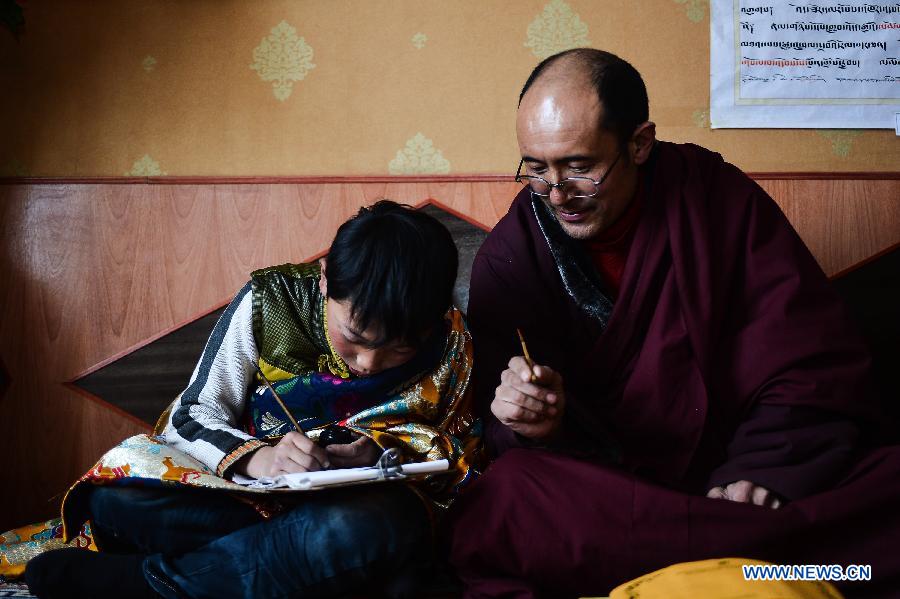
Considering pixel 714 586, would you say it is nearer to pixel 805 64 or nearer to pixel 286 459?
pixel 286 459

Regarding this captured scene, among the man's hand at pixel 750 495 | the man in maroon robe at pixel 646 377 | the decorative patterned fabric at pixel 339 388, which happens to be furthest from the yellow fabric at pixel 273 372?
the man's hand at pixel 750 495

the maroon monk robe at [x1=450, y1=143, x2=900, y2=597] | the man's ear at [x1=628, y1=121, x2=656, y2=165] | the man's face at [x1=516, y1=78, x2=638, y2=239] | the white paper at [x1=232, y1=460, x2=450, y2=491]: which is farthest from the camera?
the man's ear at [x1=628, y1=121, x2=656, y2=165]

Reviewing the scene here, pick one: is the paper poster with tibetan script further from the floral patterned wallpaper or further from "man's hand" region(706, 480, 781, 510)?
"man's hand" region(706, 480, 781, 510)

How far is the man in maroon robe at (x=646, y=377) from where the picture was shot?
4.80 ft

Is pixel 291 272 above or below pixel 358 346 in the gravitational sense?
above

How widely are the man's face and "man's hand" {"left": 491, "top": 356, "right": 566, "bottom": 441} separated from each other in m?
0.39

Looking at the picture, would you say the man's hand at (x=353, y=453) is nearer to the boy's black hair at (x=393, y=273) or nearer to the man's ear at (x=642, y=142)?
the boy's black hair at (x=393, y=273)

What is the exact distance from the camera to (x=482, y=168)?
2408 mm

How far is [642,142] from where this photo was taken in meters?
1.82

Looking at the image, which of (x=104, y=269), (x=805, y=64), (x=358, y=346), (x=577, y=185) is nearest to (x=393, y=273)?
(x=358, y=346)

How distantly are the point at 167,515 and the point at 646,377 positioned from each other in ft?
3.23

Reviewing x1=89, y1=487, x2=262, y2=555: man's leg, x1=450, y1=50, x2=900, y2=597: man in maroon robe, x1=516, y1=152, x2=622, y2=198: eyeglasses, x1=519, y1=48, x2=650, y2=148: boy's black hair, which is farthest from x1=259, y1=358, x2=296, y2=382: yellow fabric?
x1=519, y1=48, x2=650, y2=148: boy's black hair

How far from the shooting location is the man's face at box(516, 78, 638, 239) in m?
1.69

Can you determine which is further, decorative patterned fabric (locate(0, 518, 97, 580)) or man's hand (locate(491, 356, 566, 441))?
decorative patterned fabric (locate(0, 518, 97, 580))
